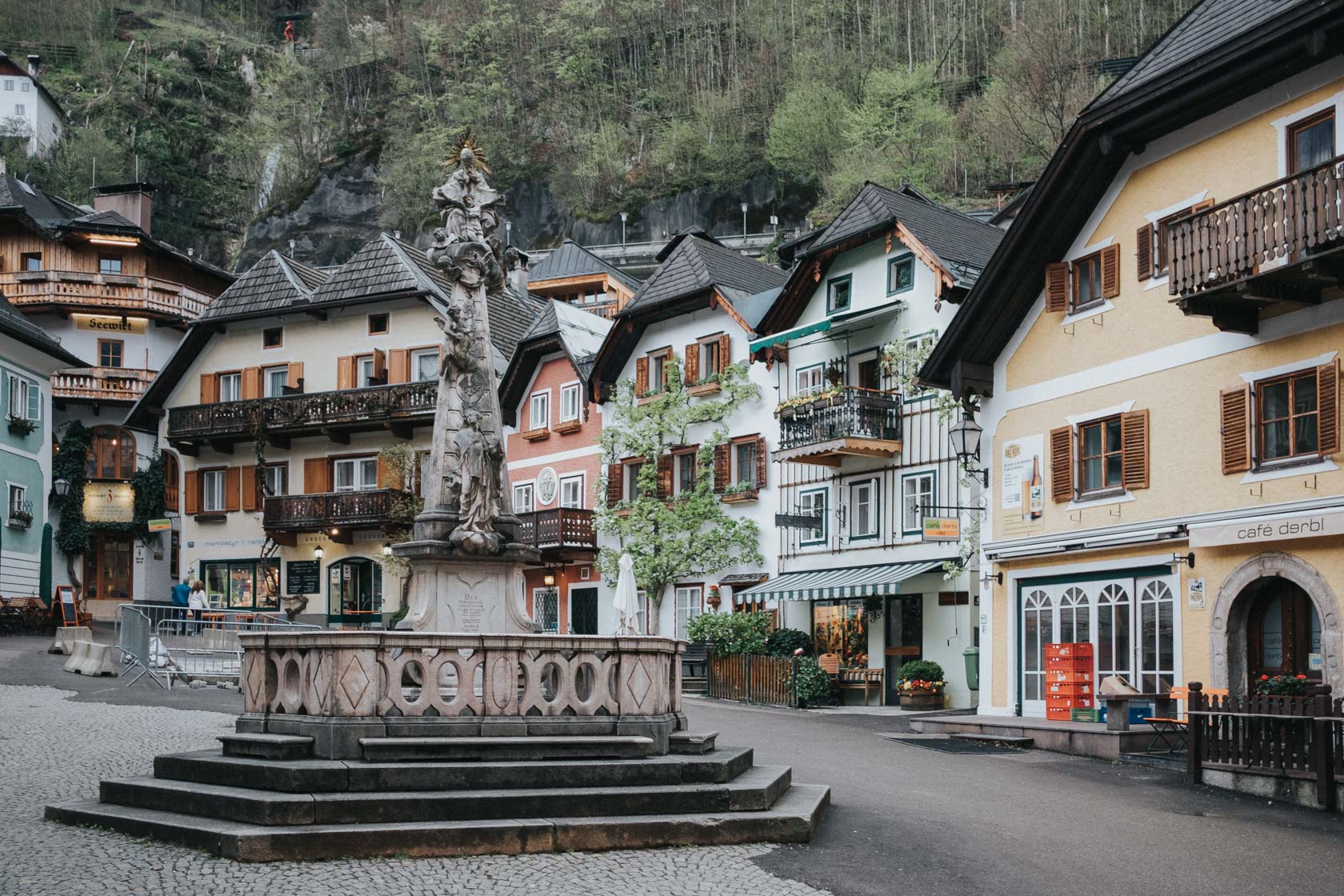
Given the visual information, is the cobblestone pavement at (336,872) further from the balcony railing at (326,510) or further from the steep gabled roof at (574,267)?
the steep gabled roof at (574,267)

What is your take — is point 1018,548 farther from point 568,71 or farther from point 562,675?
point 568,71

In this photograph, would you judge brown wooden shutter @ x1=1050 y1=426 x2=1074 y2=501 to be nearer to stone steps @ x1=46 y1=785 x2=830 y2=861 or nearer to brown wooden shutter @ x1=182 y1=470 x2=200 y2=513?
stone steps @ x1=46 y1=785 x2=830 y2=861

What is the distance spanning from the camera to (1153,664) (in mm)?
22375

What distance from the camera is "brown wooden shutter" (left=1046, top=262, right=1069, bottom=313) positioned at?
963 inches

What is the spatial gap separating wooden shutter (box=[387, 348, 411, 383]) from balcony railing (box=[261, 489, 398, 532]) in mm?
4011

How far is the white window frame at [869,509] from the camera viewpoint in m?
33.8

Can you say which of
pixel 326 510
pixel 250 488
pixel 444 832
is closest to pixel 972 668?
pixel 444 832

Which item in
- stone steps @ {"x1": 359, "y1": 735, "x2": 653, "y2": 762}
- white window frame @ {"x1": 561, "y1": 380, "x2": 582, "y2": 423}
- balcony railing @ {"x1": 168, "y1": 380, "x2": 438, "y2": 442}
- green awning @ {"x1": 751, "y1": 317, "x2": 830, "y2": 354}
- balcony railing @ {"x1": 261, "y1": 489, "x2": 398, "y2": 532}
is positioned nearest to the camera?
stone steps @ {"x1": 359, "y1": 735, "x2": 653, "y2": 762}

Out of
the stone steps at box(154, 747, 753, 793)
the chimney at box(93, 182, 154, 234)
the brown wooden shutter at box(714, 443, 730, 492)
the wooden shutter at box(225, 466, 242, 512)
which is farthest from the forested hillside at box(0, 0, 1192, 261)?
the stone steps at box(154, 747, 753, 793)

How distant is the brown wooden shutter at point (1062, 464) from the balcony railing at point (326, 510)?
26394mm

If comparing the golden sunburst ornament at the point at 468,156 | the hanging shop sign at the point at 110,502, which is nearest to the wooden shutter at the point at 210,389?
the hanging shop sign at the point at 110,502

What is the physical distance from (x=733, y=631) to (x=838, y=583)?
2803 millimetres

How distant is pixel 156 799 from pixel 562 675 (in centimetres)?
352

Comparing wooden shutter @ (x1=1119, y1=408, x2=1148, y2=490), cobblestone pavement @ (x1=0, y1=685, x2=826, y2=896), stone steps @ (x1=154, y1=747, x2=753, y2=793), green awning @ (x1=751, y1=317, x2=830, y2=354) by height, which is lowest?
cobblestone pavement @ (x1=0, y1=685, x2=826, y2=896)
